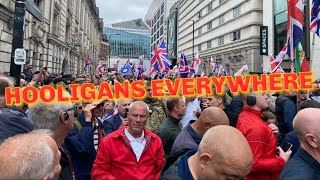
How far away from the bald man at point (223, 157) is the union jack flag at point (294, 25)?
21.4 ft

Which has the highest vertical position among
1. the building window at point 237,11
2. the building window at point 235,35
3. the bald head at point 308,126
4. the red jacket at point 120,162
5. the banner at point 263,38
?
the building window at point 237,11

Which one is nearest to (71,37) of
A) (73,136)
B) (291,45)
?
(291,45)

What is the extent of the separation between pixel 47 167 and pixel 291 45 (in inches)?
294

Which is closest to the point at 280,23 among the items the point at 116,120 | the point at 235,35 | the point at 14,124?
the point at 235,35

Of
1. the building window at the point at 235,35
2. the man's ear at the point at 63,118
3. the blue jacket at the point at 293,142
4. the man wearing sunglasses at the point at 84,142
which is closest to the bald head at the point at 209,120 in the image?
the blue jacket at the point at 293,142

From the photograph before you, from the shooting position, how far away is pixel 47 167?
1688 millimetres

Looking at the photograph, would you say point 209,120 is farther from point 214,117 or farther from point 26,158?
point 26,158

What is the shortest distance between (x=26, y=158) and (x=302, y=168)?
1941mm

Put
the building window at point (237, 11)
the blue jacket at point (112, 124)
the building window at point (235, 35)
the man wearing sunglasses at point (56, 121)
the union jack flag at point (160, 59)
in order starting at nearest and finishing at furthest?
1. the man wearing sunglasses at point (56, 121)
2. the blue jacket at point (112, 124)
3. the union jack flag at point (160, 59)
4. the building window at point (235, 35)
5. the building window at point (237, 11)

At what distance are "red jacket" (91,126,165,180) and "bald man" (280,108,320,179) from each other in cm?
165

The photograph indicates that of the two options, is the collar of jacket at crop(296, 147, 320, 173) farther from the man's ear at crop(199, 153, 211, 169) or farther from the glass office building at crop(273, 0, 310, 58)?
the glass office building at crop(273, 0, 310, 58)

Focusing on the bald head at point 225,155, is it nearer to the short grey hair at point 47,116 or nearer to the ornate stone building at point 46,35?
the short grey hair at point 47,116

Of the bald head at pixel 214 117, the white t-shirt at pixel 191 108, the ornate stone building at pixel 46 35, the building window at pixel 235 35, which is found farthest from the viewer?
the building window at pixel 235 35

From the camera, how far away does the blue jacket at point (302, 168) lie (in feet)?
7.57
